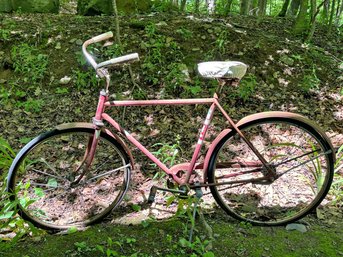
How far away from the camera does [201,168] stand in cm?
281

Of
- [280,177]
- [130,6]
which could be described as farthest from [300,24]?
[280,177]

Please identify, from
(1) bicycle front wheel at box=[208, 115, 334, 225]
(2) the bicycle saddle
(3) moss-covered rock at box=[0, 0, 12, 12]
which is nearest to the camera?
(2) the bicycle saddle

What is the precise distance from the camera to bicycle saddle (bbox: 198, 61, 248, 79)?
2.48m

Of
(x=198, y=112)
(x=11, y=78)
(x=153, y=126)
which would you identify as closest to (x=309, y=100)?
(x=198, y=112)

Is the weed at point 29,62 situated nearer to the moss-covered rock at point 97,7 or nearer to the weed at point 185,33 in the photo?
the weed at point 185,33

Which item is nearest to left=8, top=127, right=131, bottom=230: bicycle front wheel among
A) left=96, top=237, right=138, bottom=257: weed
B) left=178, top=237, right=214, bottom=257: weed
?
left=96, top=237, right=138, bottom=257: weed

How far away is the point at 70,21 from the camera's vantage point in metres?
5.87

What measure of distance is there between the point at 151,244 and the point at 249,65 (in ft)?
10.0

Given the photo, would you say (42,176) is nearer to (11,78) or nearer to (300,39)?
(11,78)

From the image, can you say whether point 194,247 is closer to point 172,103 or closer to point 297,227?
point 297,227

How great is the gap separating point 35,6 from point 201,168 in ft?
19.9

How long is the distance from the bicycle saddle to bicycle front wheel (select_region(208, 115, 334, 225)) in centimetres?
42

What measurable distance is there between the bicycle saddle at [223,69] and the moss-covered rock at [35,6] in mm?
5805

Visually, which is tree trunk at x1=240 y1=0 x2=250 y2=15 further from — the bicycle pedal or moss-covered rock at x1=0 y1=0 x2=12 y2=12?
the bicycle pedal
